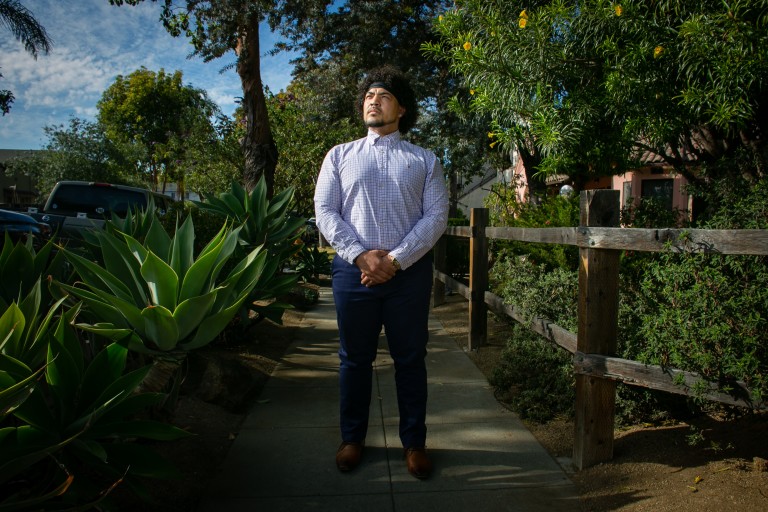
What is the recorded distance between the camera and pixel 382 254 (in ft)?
9.91

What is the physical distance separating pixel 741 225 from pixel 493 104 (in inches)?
61.5

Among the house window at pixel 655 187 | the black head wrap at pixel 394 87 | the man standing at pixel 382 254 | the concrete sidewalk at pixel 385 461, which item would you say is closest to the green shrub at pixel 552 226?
the concrete sidewalk at pixel 385 461

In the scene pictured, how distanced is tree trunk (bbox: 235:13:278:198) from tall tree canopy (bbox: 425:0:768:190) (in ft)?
20.3

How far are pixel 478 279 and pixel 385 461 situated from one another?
2.81m

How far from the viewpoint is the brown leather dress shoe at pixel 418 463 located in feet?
10.0

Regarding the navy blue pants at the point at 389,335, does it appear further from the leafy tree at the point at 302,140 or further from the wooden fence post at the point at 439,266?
the leafy tree at the point at 302,140

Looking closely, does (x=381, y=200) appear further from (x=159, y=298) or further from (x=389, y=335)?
(x=159, y=298)

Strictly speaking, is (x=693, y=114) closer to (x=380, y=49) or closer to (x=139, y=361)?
(x=139, y=361)

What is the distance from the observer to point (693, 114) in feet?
10.4

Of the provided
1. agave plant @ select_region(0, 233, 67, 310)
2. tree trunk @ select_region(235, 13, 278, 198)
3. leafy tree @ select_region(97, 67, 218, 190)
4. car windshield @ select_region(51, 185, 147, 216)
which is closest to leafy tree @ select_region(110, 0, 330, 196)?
tree trunk @ select_region(235, 13, 278, 198)

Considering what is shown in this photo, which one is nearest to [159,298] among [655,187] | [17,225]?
[17,225]

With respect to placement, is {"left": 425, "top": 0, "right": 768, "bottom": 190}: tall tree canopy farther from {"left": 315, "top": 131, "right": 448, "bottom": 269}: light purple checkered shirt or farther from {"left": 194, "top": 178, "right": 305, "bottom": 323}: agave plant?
{"left": 194, "top": 178, "right": 305, "bottom": 323}: agave plant

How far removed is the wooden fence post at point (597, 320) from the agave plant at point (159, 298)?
1705 millimetres

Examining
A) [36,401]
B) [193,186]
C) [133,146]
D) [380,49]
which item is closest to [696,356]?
[36,401]
